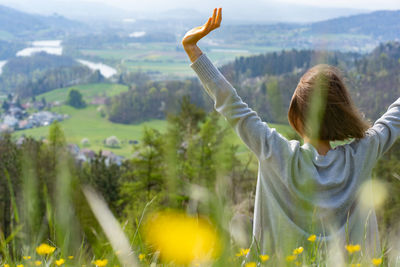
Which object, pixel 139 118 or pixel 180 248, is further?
pixel 139 118

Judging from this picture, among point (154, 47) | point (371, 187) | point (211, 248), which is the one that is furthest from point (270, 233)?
point (154, 47)

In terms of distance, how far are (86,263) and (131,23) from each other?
119405 millimetres

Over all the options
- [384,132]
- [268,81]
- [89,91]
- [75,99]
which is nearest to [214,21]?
[384,132]

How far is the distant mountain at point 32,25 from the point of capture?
11075 cm

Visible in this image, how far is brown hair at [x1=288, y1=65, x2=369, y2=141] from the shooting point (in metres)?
1.32

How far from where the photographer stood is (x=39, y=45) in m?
106

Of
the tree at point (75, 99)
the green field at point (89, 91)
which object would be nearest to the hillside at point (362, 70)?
the green field at point (89, 91)

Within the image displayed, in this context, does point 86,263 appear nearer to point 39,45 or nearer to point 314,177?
point 314,177

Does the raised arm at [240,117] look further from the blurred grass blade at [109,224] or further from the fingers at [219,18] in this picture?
the blurred grass blade at [109,224]

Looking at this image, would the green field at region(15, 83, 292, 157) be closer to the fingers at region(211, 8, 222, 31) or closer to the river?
the river

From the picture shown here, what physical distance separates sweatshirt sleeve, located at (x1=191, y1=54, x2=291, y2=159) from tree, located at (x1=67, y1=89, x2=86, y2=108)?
6896 cm

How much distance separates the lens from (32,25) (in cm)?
11950

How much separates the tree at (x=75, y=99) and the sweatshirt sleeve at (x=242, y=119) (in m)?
69.0

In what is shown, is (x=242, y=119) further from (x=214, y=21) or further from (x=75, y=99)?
(x=75, y=99)
